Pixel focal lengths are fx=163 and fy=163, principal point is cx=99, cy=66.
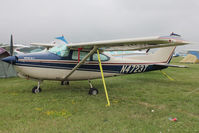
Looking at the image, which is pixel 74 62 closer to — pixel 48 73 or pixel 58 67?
pixel 58 67

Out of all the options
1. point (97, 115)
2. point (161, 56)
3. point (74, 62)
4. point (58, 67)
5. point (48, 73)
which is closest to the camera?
point (97, 115)

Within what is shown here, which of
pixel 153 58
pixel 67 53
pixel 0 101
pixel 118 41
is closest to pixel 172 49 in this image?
pixel 153 58

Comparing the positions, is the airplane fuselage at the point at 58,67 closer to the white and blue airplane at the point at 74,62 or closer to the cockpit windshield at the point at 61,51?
the white and blue airplane at the point at 74,62

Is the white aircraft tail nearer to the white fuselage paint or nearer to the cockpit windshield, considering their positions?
the white fuselage paint

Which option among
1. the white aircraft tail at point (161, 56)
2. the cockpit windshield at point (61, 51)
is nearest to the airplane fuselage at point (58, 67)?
the cockpit windshield at point (61, 51)

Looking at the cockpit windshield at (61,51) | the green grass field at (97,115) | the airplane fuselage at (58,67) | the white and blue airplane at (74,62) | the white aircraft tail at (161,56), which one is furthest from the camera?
the white aircraft tail at (161,56)

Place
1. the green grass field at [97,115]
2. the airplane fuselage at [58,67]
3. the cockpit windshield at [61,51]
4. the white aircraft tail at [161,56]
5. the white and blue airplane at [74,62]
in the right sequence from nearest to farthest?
the green grass field at [97,115]
the white and blue airplane at [74,62]
the airplane fuselage at [58,67]
the cockpit windshield at [61,51]
the white aircraft tail at [161,56]

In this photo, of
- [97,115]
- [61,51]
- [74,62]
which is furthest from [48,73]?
[97,115]

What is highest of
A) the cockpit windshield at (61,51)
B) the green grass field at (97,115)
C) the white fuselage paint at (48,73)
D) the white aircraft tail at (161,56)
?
the cockpit windshield at (61,51)

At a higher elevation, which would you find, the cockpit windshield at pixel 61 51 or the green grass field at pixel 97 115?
the cockpit windshield at pixel 61 51

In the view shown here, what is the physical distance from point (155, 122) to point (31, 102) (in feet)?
12.7

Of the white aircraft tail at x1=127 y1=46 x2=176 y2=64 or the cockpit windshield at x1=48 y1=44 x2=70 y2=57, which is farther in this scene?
the white aircraft tail at x1=127 y1=46 x2=176 y2=64

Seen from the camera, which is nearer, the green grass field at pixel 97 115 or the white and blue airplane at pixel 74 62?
the green grass field at pixel 97 115

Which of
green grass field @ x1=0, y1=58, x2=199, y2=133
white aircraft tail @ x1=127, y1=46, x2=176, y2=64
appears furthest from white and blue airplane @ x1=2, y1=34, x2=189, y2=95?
white aircraft tail @ x1=127, y1=46, x2=176, y2=64
